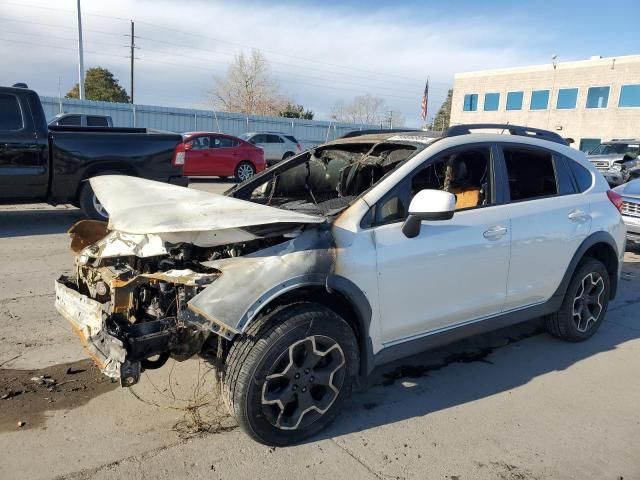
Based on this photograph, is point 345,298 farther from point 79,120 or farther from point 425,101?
point 425,101

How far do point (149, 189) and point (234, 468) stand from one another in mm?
2071

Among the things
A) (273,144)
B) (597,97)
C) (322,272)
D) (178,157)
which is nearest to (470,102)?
(597,97)

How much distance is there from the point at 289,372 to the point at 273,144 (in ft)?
67.3

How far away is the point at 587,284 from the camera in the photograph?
4539mm

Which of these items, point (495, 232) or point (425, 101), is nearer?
point (495, 232)

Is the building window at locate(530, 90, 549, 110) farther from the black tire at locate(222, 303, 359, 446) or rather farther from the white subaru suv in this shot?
the black tire at locate(222, 303, 359, 446)

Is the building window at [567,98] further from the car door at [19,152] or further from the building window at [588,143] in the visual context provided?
the car door at [19,152]

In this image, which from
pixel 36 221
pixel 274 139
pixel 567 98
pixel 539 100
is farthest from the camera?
pixel 539 100

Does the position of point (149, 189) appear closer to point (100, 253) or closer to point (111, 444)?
point (100, 253)

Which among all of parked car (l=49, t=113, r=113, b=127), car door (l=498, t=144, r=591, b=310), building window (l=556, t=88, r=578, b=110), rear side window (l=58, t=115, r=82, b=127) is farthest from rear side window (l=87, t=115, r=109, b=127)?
building window (l=556, t=88, r=578, b=110)

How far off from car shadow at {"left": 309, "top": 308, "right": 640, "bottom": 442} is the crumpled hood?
129cm

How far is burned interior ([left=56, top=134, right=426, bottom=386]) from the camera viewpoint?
271 cm

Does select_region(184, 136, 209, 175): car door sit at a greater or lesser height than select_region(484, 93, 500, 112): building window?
lesser

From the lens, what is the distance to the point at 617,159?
64.6ft
